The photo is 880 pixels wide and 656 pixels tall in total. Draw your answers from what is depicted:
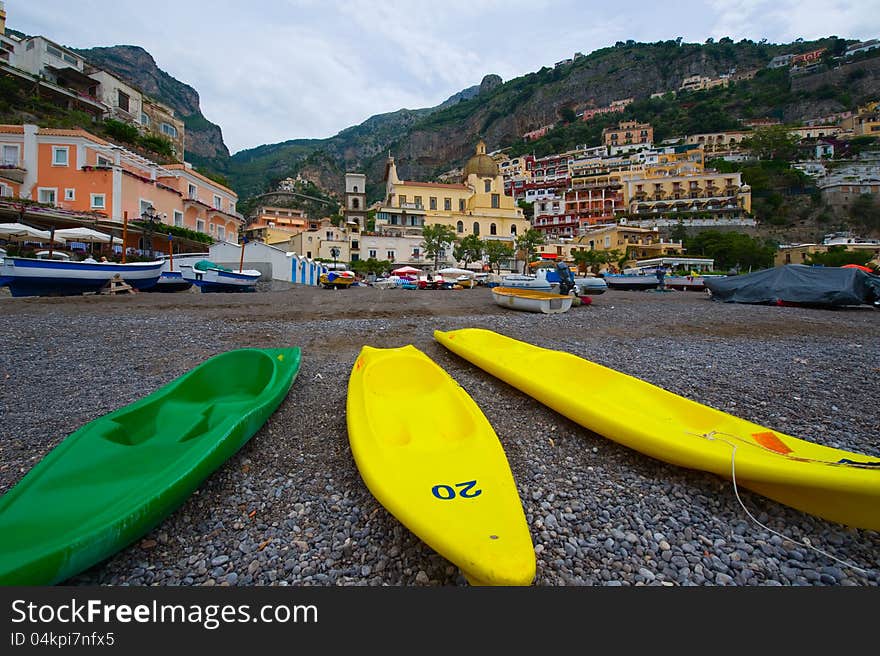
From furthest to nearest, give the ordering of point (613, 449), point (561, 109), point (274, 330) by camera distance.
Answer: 1. point (561, 109)
2. point (274, 330)
3. point (613, 449)

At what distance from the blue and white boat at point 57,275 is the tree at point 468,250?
29502mm

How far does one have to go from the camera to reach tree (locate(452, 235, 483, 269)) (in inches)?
1561

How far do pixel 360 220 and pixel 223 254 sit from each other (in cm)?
3531

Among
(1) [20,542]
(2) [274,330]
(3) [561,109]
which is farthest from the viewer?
(3) [561,109]

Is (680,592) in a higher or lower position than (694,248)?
lower

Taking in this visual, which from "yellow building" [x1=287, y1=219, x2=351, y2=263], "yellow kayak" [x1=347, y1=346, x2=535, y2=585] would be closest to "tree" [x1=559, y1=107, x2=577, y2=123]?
"yellow building" [x1=287, y1=219, x2=351, y2=263]

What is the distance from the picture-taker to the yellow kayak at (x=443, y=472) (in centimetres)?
144

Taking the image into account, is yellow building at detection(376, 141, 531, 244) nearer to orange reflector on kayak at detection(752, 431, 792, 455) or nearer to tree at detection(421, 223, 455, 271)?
tree at detection(421, 223, 455, 271)

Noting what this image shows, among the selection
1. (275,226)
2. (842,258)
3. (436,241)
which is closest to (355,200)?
(275,226)

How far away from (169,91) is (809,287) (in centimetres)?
15575

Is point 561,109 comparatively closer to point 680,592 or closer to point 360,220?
point 360,220

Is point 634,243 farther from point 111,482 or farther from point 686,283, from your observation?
point 111,482

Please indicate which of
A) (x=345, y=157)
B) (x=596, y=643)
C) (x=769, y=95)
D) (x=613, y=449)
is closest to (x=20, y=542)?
(x=596, y=643)

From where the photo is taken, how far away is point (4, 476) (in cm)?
235
